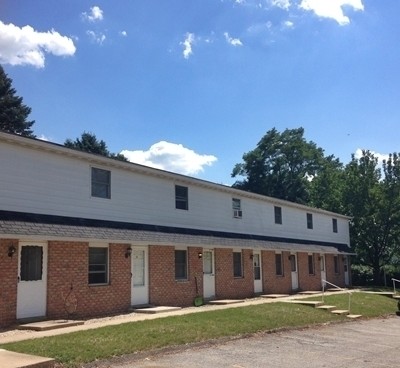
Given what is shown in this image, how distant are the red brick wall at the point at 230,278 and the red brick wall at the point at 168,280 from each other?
1.79 m

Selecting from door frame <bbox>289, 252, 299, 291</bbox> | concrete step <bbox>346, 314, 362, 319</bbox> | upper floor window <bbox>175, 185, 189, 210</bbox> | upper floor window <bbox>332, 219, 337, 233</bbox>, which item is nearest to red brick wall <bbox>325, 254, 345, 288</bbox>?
upper floor window <bbox>332, 219, 337, 233</bbox>

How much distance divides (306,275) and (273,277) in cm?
437

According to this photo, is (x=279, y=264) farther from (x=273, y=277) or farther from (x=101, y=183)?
(x=101, y=183)

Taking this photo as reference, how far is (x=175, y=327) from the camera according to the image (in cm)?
1261

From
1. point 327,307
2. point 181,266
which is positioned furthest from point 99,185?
point 327,307

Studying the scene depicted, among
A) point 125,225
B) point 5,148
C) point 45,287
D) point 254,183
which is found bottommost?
point 45,287

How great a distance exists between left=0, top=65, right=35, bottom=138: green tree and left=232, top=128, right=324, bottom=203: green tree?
30.3 metres

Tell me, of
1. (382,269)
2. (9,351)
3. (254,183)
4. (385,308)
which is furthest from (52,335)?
(254,183)

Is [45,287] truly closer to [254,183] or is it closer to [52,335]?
[52,335]

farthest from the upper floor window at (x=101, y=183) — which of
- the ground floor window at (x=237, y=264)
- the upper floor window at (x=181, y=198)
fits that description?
the ground floor window at (x=237, y=264)

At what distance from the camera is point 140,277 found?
17.8 meters

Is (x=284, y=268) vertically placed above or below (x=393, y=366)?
above

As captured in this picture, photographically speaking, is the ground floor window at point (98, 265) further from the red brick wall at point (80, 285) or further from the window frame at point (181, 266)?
the window frame at point (181, 266)

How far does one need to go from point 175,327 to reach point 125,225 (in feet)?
20.4
